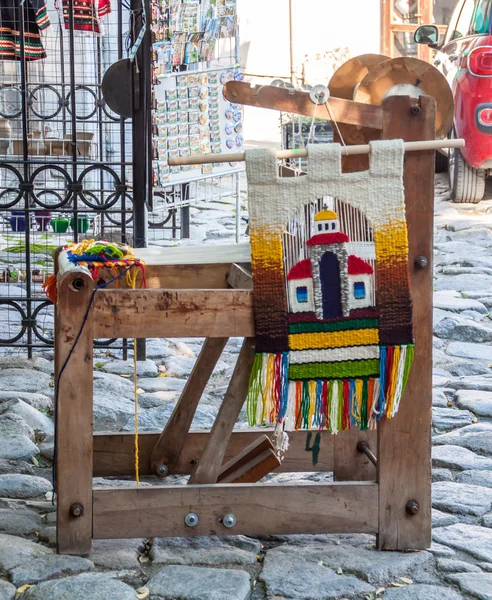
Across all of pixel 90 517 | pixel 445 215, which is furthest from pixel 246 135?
pixel 90 517

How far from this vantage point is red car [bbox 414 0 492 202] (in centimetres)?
885

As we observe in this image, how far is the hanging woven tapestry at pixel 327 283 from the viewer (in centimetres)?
256

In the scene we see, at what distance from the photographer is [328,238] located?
8.40 feet

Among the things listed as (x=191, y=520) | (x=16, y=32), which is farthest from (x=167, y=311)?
(x=16, y=32)

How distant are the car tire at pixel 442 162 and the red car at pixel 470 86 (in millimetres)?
1833

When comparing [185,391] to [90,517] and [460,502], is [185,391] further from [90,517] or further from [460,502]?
[460,502]

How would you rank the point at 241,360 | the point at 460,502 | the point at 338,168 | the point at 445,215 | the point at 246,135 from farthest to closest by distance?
the point at 246,135 < the point at 445,215 < the point at 460,502 < the point at 241,360 < the point at 338,168

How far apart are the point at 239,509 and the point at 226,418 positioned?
10.7 inches

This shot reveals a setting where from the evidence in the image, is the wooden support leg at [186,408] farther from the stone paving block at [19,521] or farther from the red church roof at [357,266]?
the red church roof at [357,266]

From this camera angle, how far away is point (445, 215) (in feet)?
31.8

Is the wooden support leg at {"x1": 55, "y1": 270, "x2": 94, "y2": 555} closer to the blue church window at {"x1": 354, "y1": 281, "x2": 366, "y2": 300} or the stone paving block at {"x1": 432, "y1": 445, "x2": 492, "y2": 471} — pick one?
the blue church window at {"x1": 354, "y1": 281, "x2": 366, "y2": 300}

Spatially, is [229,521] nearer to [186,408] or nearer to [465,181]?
[186,408]

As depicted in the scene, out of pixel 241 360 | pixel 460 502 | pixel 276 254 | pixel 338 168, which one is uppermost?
pixel 338 168

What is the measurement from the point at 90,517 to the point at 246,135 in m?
15.2
